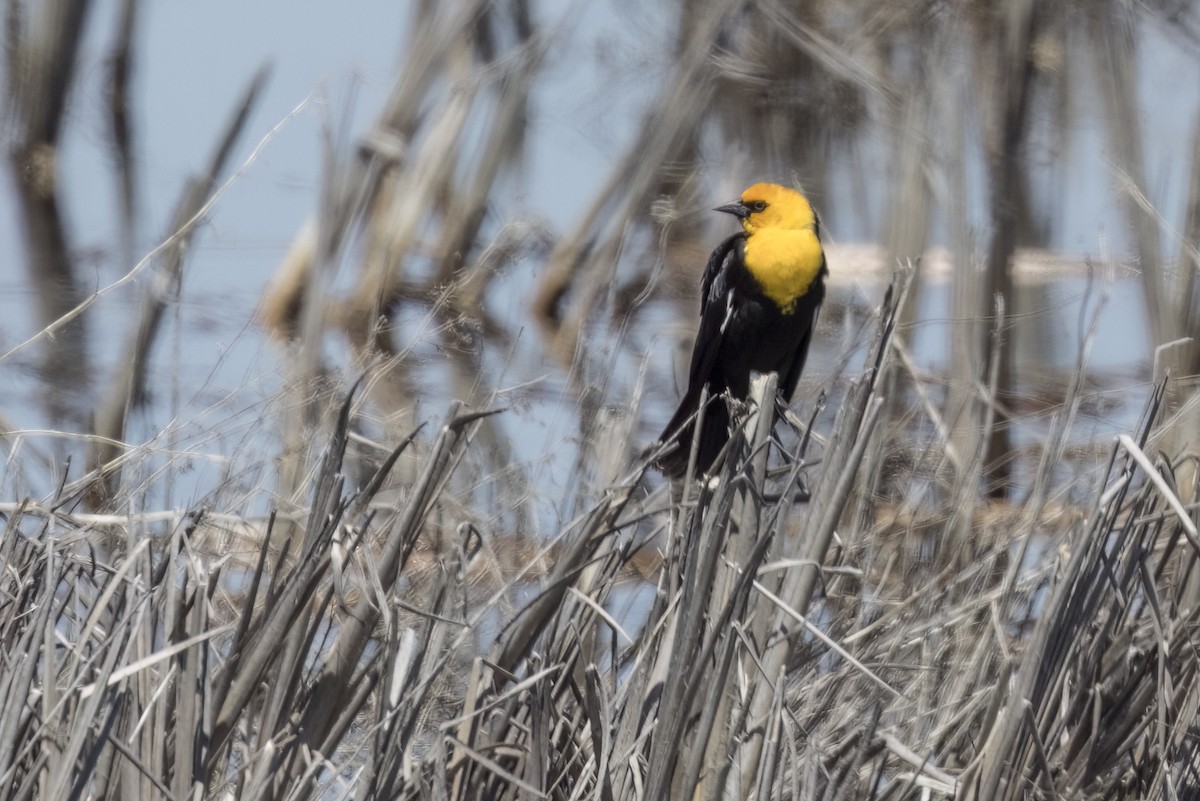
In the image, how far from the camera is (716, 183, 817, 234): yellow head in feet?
11.7

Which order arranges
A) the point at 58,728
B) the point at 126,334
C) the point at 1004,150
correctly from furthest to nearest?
1. the point at 1004,150
2. the point at 126,334
3. the point at 58,728

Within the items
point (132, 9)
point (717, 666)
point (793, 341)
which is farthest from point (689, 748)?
point (132, 9)

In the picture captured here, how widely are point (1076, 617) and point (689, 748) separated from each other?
47 centimetres

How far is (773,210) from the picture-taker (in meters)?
3.58

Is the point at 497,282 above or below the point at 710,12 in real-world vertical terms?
below

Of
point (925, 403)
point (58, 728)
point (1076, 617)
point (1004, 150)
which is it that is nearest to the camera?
point (58, 728)

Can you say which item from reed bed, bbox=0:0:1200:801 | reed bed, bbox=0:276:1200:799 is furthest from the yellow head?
reed bed, bbox=0:276:1200:799

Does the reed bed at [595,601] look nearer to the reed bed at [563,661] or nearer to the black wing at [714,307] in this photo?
the reed bed at [563,661]

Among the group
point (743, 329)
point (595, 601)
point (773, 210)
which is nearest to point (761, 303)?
point (743, 329)

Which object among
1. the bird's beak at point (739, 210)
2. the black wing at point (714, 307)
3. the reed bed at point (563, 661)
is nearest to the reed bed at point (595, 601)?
the reed bed at point (563, 661)

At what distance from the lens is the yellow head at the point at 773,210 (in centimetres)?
355

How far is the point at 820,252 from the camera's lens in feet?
11.4

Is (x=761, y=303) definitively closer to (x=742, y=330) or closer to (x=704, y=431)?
(x=742, y=330)

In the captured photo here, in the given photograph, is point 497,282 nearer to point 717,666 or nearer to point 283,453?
point 283,453
